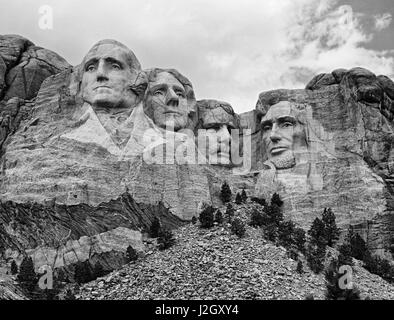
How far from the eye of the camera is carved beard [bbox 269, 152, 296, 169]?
38.1 metres

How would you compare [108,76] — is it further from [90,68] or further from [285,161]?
[285,161]

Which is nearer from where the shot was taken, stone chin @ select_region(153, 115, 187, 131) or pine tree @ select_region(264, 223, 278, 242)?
pine tree @ select_region(264, 223, 278, 242)

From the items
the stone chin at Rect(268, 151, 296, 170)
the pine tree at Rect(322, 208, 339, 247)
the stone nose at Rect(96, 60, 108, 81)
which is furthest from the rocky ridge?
the stone nose at Rect(96, 60, 108, 81)

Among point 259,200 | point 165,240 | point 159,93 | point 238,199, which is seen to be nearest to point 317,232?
point 259,200

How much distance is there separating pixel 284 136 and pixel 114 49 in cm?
659

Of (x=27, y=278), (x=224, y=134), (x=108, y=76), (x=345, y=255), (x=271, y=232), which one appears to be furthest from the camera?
(x=224, y=134)

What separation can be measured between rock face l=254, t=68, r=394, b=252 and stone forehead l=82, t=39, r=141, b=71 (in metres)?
5.14

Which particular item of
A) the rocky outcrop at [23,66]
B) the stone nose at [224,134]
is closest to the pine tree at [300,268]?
the stone nose at [224,134]

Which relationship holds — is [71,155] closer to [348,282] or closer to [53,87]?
[53,87]

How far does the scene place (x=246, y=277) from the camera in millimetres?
31547

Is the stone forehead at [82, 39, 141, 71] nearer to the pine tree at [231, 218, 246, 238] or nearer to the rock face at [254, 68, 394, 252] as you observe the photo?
the rock face at [254, 68, 394, 252]

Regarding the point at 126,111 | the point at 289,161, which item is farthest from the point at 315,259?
the point at 126,111

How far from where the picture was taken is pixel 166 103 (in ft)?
126

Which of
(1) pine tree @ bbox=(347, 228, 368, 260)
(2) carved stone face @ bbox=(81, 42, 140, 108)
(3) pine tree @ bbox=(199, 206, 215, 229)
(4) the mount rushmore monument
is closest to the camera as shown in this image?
(4) the mount rushmore monument
